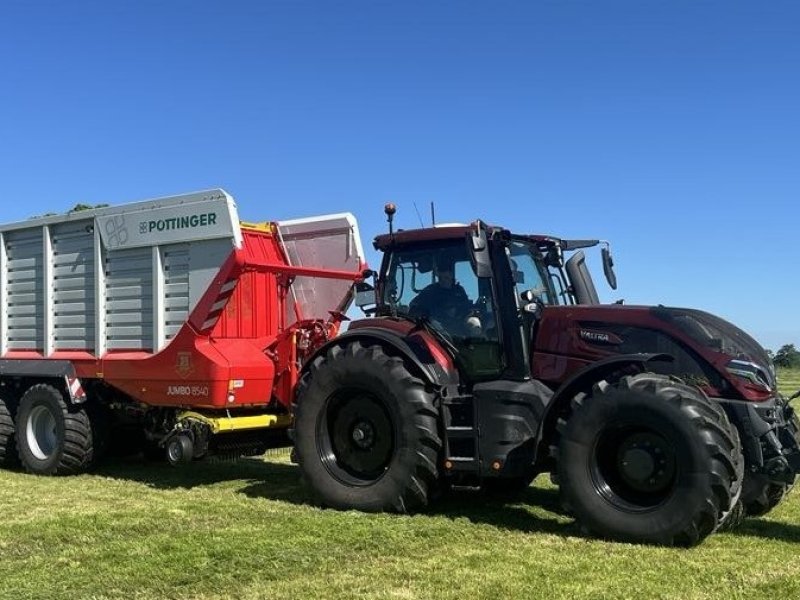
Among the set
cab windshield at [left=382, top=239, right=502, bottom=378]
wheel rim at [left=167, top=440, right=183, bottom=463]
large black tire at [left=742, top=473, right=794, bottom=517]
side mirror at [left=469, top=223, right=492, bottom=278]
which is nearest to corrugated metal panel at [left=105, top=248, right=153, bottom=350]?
wheel rim at [left=167, top=440, right=183, bottom=463]

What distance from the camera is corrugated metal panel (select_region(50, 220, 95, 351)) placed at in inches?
377

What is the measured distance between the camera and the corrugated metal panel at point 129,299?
29.6 ft

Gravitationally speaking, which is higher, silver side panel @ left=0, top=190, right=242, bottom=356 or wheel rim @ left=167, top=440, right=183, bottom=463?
silver side panel @ left=0, top=190, right=242, bottom=356

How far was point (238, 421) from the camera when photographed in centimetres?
859

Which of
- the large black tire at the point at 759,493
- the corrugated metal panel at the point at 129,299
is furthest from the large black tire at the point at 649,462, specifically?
the corrugated metal panel at the point at 129,299

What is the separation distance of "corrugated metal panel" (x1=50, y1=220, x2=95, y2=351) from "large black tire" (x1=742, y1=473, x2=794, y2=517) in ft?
22.2

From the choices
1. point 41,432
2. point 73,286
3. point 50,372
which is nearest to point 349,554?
point 50,372

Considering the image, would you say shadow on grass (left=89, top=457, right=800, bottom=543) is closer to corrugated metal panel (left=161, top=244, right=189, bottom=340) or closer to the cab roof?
corrugated metal panel (left=161, top=244, right=189, bottom=340)

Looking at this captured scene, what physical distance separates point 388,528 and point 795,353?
73.1 metres

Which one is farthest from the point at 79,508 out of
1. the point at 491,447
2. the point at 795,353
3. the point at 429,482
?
the point at 795,353

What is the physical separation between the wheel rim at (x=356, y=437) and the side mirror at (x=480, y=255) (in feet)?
4.81

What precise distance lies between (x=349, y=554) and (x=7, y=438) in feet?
20.2

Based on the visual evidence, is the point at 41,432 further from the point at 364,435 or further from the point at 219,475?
the point at 364,435

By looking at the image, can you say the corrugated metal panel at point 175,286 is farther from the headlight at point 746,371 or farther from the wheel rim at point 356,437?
the headlight at point 746,371
